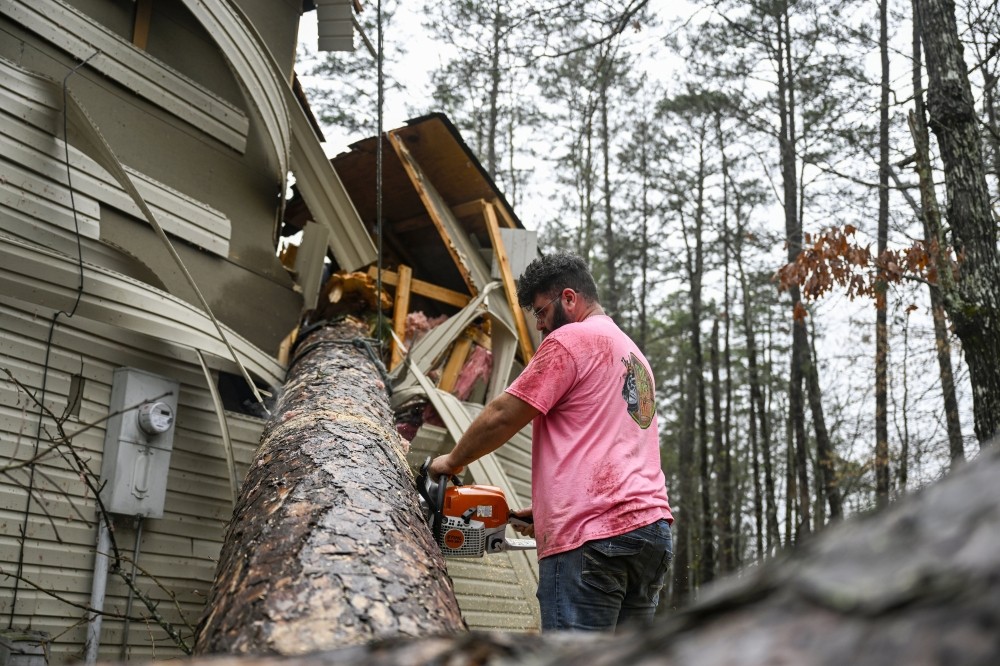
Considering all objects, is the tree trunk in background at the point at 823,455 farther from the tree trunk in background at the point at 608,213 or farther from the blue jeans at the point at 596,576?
the blue jeans at the point at 596,576

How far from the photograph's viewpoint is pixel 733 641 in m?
0.71

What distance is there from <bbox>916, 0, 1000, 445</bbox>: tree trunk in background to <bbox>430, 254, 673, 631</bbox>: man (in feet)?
11.3

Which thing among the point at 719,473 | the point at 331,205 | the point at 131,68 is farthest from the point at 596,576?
the point at 719,473

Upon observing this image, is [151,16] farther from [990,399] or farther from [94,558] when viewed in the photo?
[990,399]

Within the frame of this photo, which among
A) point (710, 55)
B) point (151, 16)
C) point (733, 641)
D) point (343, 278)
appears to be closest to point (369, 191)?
point (343, 278)

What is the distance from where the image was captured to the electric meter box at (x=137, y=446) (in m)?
4.94

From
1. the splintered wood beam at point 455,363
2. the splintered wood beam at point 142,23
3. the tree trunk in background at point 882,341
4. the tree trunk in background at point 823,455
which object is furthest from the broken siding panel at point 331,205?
the tree trunk in background at point 823,455

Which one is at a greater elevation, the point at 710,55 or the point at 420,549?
the point at 710,55

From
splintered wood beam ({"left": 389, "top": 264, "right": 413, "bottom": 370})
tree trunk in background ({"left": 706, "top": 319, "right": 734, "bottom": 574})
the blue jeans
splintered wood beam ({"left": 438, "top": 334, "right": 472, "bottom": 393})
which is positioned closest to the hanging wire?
splintered wood beam ({"left": 389, "top": 264, "right": 413, "bottom": 370})

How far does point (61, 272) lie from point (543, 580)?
3.22 metres

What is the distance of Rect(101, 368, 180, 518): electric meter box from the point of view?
4.94 meters

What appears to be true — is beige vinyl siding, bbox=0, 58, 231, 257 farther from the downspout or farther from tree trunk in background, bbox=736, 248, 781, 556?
tree trunk in background, bbox=736, 248, 781, 556

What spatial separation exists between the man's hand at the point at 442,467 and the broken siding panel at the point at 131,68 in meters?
3.54

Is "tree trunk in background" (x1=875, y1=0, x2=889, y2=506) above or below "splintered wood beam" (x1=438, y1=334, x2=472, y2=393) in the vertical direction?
above
